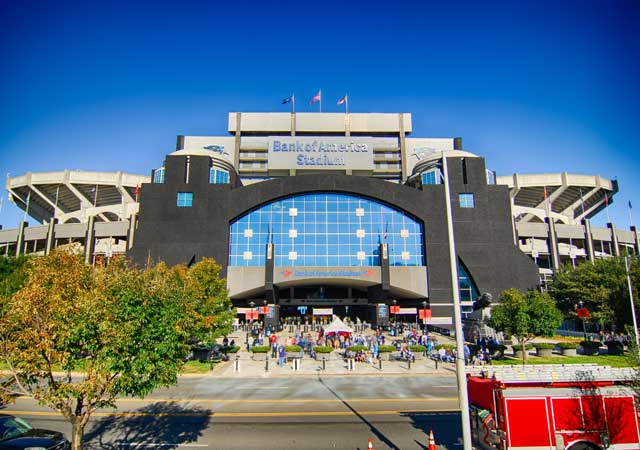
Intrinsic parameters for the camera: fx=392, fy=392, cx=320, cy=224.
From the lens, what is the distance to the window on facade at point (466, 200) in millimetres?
61438

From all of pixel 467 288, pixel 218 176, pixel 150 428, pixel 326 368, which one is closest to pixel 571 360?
pixel 326 368

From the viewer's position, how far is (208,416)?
56.2 ft

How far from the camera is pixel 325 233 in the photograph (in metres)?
62.2

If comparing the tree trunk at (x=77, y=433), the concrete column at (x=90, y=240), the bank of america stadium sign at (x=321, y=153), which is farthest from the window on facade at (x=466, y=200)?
the concrete column at (x=90, y=240)

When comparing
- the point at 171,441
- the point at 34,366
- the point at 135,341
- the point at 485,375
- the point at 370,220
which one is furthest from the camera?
the point at 370,220

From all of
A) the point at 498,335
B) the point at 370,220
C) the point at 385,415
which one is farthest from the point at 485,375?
the point at 370,220

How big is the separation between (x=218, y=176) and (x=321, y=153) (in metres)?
20.2

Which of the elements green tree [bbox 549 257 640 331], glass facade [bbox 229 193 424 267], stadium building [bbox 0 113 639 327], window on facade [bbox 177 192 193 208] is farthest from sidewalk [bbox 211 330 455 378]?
window on facade [bbox 177 192 193 208]

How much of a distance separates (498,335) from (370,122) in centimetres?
6284

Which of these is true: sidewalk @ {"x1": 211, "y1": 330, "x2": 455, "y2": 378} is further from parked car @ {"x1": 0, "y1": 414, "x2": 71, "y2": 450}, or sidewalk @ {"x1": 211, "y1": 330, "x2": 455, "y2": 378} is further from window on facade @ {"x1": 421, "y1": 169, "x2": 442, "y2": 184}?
window on facade @ {"x1": 421, "y1": 169, "x2": 442, "y2": 184}

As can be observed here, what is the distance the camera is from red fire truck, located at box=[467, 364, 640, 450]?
424 inches

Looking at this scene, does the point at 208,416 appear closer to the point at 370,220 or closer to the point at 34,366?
the point at 34,366

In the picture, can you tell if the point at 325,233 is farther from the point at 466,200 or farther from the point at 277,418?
the point at 277,418

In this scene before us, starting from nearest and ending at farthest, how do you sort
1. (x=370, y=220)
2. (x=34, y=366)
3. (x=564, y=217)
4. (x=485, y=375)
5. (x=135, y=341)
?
(x=34, y=366)
(x=135, y=341)
(x=485, y=375)
(x=370, y=220)
(x=564, y=217)
